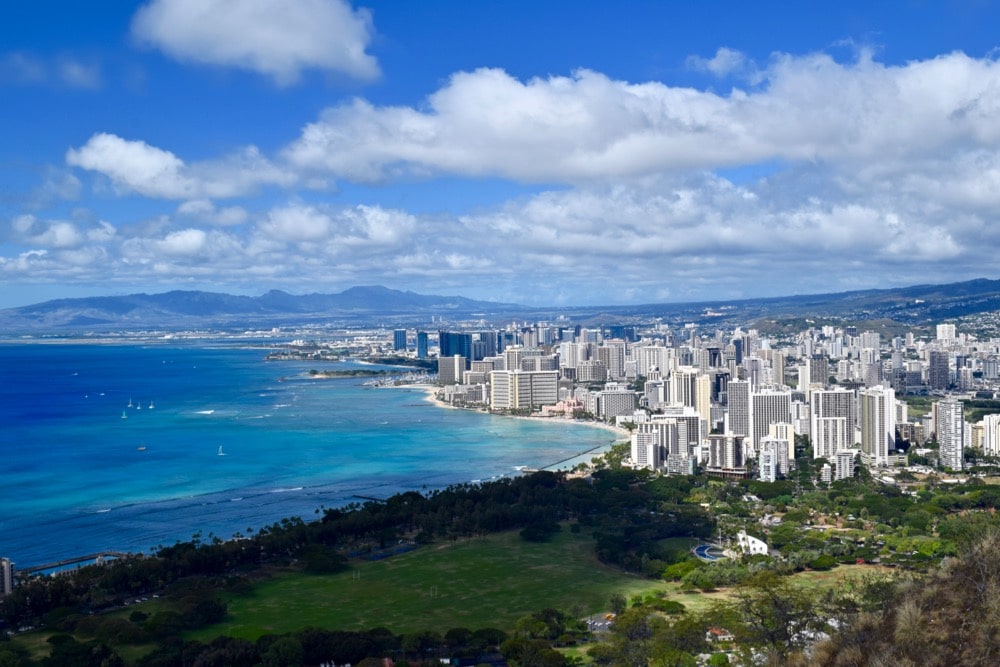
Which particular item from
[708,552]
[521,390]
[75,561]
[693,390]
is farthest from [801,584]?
[521,390]

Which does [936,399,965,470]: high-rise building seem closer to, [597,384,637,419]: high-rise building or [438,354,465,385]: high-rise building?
[597,384,637,419]: high-rise building

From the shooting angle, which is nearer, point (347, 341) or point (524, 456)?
point (524, 456)

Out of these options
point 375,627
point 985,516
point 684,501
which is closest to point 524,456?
point 684,501

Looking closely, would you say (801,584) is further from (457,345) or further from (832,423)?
(457,345)

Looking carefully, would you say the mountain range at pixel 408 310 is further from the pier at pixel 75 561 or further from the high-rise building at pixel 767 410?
the pier at pixel 75 561

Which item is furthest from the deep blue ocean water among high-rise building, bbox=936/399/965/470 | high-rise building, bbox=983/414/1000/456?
high-rise building, bbox=983/414/1000/456

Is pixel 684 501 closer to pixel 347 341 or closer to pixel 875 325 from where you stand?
pixel 875 325
